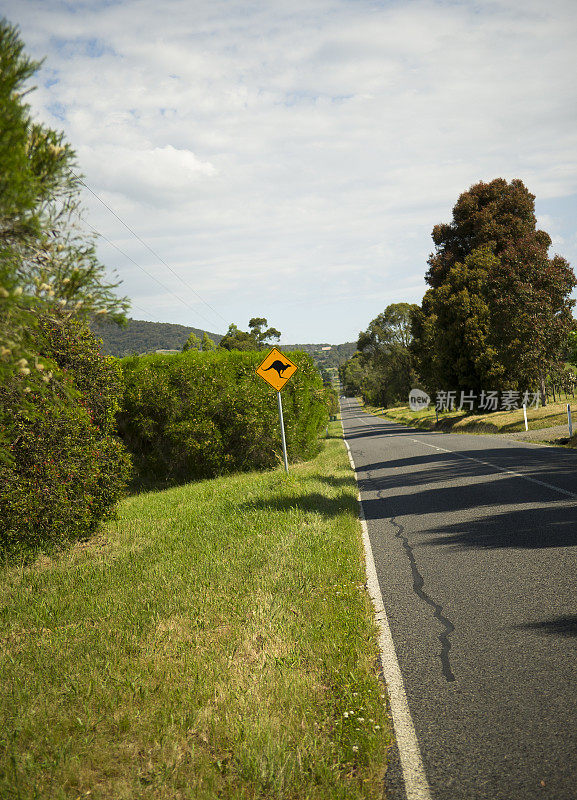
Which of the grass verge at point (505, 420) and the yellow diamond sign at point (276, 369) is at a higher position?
the yellow diamond sign at point (276, 369)

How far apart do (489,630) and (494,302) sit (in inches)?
1099

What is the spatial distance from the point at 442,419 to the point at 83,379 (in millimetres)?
35452

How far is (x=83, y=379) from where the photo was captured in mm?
9141

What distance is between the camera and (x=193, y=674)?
4.24 metres

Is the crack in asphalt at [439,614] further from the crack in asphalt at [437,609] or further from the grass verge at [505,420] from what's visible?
the grass verge at [505,420]

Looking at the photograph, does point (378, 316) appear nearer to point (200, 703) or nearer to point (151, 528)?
point (151, 528)

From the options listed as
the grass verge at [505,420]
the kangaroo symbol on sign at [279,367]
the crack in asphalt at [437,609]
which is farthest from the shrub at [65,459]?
the grass verge at [505,420]

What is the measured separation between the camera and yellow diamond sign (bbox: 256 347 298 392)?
14.1 m

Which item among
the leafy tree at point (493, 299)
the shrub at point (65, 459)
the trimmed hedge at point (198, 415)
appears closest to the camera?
the shrub at point (65, 459)

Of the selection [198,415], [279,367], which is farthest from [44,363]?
[198,415]

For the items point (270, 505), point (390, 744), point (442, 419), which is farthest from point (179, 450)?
point (442, 419)

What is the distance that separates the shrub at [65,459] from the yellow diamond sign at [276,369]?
4943mm

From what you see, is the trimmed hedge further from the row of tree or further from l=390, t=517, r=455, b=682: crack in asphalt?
the row of tree

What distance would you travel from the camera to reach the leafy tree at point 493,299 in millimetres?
29406
